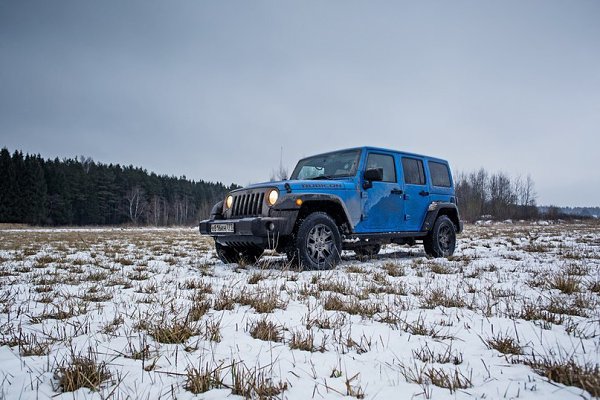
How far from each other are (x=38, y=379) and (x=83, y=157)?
97.0m

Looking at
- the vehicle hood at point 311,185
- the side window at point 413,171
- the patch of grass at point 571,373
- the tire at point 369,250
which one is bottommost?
the tire at point 369,250

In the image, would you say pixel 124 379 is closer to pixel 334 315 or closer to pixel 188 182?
pixel 334 315

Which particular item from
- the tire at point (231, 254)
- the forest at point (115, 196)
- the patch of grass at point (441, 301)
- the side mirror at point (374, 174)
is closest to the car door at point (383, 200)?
the side mirror at point (374, 174)

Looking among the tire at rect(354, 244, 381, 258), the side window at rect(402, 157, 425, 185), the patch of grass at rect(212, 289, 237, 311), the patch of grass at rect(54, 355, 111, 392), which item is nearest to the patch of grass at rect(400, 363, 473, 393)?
the patch of grass at rect(54, 355, 111, 392)

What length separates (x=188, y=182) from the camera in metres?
85.0

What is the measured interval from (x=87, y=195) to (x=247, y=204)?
6552 cm

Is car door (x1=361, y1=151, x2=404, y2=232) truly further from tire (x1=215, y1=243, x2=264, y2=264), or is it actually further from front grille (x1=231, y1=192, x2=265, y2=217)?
tire (x1=215, y1=243, x2=264, y2=264)

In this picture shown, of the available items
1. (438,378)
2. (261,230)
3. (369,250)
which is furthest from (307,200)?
(438,378)

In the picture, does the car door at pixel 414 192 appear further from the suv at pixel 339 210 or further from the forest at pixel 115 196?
the forest at pixel 115 196

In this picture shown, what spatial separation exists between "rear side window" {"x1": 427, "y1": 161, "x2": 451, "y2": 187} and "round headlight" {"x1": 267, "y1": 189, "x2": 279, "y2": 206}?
4057mm

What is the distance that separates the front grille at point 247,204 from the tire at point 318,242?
2.40ft

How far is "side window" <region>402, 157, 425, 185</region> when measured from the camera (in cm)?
689

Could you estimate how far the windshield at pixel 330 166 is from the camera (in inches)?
238

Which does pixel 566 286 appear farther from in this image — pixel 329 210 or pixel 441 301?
pixel 329 210
